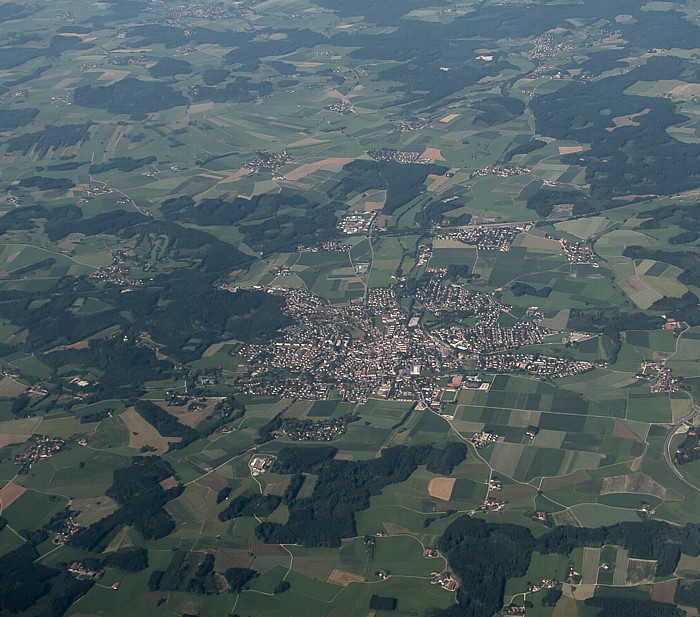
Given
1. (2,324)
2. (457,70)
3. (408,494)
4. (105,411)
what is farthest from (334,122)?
(408,494)

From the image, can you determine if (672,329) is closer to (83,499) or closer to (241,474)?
(241,474)

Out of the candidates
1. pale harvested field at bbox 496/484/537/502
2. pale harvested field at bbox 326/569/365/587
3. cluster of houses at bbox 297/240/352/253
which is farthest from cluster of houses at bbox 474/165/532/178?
pale harvested field at bbox 326/569/365/587

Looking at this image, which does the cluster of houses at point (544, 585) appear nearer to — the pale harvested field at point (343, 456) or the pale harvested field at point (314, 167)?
the pale harvested field at point (343, 456)

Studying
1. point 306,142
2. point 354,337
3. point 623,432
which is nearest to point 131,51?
point 306,142

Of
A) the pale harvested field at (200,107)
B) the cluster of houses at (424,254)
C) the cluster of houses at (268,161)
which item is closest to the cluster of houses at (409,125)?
the cluster of houses at (268,161)

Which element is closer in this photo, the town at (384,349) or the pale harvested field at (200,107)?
the town at (384,349)
